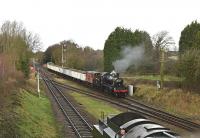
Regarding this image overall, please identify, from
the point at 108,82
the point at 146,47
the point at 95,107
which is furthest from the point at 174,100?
the point at 146,47

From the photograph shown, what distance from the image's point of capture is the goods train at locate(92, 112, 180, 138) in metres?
9.34

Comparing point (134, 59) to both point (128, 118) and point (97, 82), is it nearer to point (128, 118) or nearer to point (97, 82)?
point (97, 82)

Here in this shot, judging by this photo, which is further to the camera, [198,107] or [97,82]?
[97,82]

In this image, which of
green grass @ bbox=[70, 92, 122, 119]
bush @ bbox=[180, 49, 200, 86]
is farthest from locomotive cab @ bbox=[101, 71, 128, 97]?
bush @ bbox=[180, 49, 200, 86]

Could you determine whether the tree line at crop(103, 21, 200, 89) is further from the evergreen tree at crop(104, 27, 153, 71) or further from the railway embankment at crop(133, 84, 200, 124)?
the railway embankment at crop(133, 84, 200, 124)

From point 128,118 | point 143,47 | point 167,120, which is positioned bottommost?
point 167,120

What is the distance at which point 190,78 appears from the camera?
3403 cm

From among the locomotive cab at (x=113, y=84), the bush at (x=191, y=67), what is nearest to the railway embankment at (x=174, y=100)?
the bush at (x=191, y=67)

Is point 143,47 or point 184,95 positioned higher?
point 143,47

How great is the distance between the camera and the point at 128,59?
163ft

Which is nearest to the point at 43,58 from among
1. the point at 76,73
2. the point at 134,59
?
the point at 76,73

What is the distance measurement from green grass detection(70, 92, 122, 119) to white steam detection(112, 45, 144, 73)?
11.8 metres

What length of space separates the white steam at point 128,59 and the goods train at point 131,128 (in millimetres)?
35727

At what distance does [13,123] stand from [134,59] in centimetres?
3619
